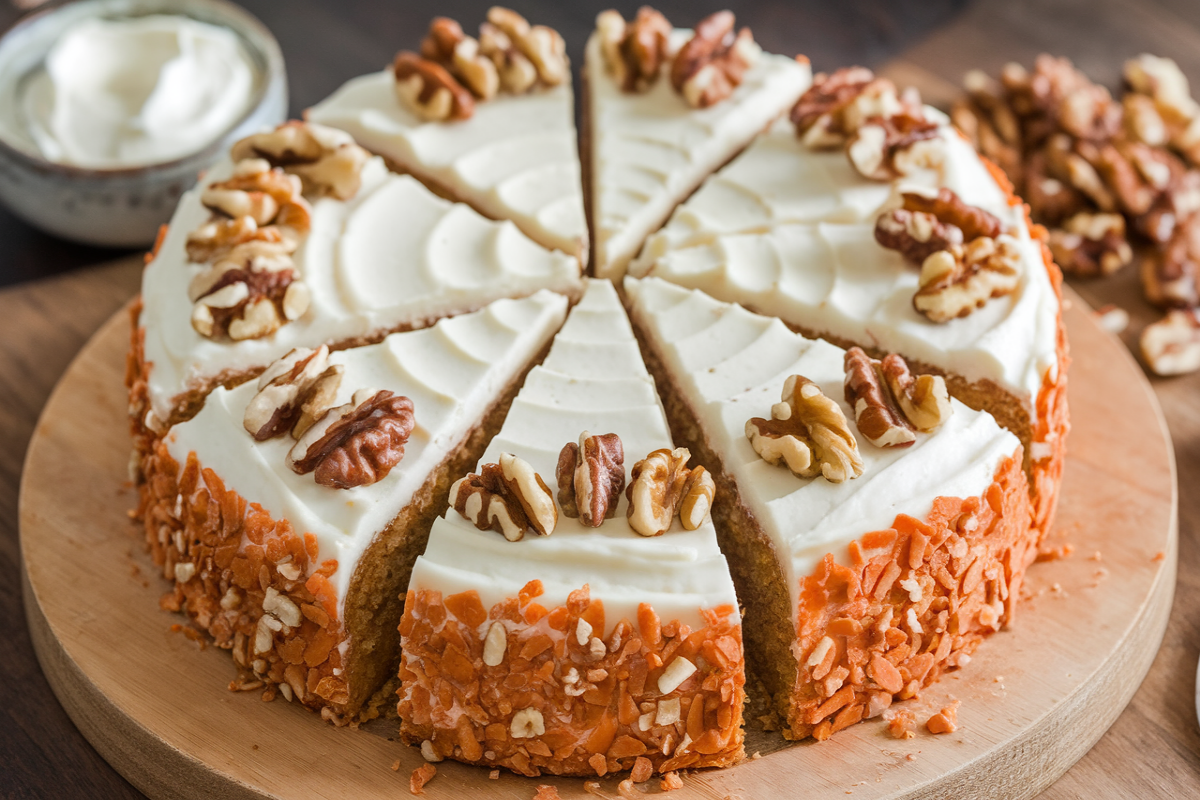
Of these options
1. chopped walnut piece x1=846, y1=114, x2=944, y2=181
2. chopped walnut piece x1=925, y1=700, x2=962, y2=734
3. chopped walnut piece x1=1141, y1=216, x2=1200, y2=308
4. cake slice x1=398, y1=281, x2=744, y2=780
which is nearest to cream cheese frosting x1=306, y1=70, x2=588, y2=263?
chopped walnut piece x1=846, y1=114, x2=944, y2=181

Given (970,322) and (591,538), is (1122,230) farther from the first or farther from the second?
(591,538)

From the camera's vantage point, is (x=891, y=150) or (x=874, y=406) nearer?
(x=874, y=406)

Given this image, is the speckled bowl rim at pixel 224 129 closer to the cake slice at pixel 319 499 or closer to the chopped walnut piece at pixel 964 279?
the cake slice at pixel 319 499

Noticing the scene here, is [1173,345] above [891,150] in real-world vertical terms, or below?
below

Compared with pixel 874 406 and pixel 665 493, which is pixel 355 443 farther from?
pixel 874 406

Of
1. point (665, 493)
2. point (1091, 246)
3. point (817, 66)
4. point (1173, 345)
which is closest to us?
point (665, 493)

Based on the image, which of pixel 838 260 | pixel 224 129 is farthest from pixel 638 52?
pixel 224 129

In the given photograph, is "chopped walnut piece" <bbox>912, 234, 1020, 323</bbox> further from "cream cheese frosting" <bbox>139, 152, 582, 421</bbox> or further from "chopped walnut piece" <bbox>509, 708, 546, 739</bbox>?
"chopped walnut piece" <bbox>509, 708, 546, 739</bbox>
